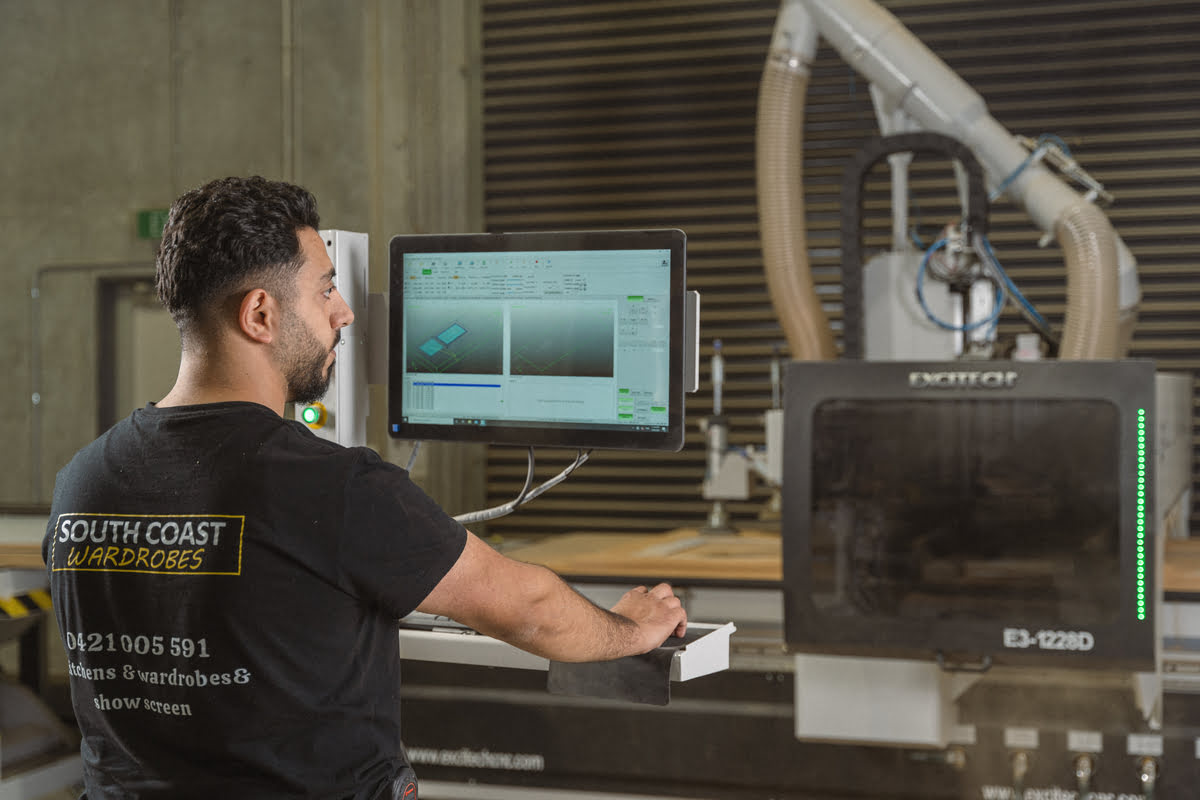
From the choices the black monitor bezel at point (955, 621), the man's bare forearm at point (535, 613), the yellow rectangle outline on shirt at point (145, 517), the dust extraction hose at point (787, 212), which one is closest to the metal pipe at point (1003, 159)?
the dust extraction hose at point (787, 212)

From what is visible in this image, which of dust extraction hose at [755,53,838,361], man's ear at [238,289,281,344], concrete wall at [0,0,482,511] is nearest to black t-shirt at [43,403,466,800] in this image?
man's ear at [238,289,281,344]

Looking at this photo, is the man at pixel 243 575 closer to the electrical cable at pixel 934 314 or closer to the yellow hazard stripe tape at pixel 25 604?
the yellow hazard stripe tape at pixel 25 604

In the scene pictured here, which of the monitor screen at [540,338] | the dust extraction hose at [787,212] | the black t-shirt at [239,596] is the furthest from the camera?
the dust extraction hose at [787,212]

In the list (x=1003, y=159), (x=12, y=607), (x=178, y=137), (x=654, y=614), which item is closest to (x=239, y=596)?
(x=654, y=614)

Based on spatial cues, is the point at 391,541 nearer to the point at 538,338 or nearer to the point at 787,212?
the point at 538,338

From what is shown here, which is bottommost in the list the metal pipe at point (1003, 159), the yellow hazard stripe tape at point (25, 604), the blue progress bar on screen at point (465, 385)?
the yellow hazard stripe tape at point (25, 604)

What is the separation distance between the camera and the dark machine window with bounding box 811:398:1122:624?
2373 millimetres

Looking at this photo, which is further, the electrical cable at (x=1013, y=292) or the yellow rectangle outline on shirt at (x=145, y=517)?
the electrical cable at (x=1013, y=292)

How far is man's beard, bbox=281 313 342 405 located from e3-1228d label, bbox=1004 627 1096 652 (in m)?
1.44

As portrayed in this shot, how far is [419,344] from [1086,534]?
1.33 m

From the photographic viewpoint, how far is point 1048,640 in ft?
7.83

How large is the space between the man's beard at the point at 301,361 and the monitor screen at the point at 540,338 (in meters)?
0.49

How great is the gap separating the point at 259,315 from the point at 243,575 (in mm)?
379

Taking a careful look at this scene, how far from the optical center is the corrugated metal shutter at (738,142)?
4680 mm
